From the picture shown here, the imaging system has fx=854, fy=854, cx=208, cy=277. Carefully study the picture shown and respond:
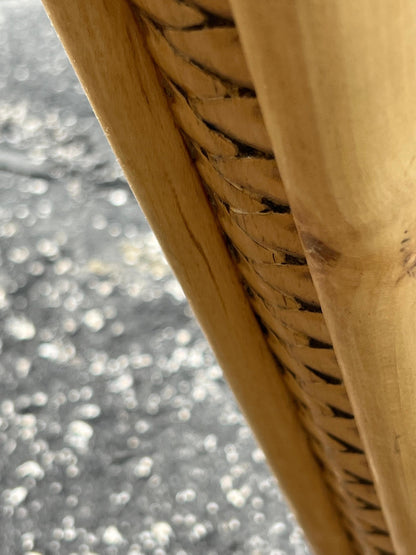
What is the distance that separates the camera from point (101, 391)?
1.01m

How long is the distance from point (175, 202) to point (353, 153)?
16cm

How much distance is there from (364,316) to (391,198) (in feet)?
0.18

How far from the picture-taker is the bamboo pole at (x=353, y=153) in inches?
7.3

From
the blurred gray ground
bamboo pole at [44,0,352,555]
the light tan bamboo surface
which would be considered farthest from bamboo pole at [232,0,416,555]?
the blurred gray ground

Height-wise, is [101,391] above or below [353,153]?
below

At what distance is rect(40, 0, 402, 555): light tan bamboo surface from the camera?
263 millimetres

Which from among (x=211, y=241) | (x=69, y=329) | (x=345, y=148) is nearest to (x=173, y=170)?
(x=211, y=241)

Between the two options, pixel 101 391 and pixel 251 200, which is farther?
pixel 101 391

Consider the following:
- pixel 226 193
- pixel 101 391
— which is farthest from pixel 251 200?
pixel 101 391

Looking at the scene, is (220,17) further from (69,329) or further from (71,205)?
(71,205)

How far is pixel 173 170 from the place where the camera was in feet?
1.15

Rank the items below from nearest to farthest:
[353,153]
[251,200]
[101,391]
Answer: [353,153], [251,200], [101,391]

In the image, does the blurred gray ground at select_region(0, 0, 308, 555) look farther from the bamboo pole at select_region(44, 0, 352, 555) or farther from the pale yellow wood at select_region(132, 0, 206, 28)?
the pale yellow wood at select_region(132, 0, 206, 28)

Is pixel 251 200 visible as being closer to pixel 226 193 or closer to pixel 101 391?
pixel 226 193
